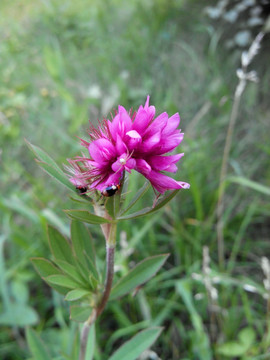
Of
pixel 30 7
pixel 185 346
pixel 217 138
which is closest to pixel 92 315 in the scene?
pixel 185 346

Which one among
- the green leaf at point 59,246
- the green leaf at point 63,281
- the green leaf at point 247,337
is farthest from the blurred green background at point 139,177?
the green leaf at point 63,281

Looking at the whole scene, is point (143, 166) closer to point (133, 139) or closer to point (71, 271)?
point (133, 139)

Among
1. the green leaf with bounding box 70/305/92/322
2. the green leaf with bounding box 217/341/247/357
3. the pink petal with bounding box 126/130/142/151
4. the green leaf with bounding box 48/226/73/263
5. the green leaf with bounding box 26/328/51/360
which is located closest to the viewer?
the pink petal with bounding box 126/130/142/151

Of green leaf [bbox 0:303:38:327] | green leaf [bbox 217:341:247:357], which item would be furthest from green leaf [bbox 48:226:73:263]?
green leaf [bbox 217:341:247:357]

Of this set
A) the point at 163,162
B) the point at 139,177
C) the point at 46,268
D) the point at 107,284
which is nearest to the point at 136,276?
the point at 107,284

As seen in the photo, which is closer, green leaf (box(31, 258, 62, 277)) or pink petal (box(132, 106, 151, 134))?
pink petal (box(132, 106, 151, 134))

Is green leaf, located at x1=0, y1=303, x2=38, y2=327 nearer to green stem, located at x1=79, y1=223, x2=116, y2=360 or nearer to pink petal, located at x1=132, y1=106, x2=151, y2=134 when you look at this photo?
green stem, located at x1=79, y1=223, x2=116, y2=360

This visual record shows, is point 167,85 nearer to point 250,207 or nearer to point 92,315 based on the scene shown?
point 250,207
